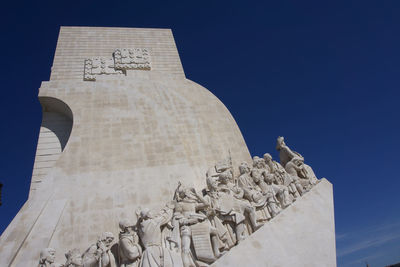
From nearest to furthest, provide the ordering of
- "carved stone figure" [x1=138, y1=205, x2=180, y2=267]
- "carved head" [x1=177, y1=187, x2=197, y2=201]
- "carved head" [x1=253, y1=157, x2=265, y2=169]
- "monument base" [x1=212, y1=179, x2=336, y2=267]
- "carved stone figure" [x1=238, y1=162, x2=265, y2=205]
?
"carved stone figure" [x1=138, y1=205, x2=180, y2=267] → "monument base" [x1=212, y1=179, x2=336, y2=267] → "carved head" [x1=177, y1=187, x2=197, y2=201] → "carved stone figure" [x1=238, y1=162, x2=265, y2=205] → "carved head" [x1=253, y1=157, x2=265, y2=169]

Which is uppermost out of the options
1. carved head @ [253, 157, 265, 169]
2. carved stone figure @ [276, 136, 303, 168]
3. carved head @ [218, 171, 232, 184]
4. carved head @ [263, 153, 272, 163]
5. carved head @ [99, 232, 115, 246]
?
carved stone figure @ [276, 136, 303, 168]

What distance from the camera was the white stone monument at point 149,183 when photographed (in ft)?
17.2

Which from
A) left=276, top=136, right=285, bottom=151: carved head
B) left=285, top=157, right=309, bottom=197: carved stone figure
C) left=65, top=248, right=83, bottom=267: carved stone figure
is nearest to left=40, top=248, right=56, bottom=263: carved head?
left=65, top=248, right=83, bottom=267: carved stone figure

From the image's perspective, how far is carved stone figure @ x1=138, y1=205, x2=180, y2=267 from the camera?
186 inches

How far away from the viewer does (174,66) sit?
10.9 m

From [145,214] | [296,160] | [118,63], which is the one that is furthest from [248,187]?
[118,63]

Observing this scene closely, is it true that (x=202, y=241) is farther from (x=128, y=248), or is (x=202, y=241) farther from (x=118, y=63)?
(x=118, y=63)

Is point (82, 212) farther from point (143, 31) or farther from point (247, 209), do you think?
point (143, 31)

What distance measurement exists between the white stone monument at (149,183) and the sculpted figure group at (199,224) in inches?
0.8

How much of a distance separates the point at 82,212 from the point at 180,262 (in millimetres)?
2644

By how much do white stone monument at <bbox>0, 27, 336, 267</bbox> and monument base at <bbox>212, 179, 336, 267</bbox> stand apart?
0.8 inches

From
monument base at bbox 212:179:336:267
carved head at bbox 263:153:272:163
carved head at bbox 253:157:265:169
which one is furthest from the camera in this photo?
carved head at bbox 263:153:272:163

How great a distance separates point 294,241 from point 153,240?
8.68 ft

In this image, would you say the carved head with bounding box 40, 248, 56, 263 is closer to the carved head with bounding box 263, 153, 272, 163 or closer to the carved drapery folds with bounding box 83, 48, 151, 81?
the carved head with bounding box 263, 153, 272, 163
